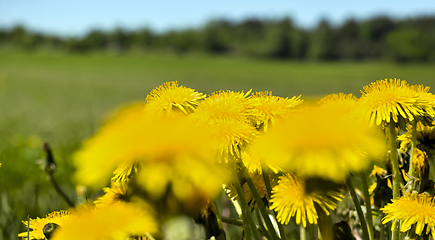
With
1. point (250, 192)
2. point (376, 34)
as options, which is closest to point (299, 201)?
point (250, 192)

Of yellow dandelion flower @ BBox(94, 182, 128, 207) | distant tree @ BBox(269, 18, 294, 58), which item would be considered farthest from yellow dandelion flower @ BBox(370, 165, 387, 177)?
distant tree @ BBox(269, 18, 294, 58)

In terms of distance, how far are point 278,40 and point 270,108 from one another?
46784 millimetres

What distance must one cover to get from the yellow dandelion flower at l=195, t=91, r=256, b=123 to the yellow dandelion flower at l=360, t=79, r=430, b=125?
213 millimetres

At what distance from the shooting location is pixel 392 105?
0.64 meters

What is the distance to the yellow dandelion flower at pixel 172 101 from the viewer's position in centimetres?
65

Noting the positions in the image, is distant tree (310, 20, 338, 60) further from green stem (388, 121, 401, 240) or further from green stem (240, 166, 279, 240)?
green stem (240, 166, 279, 240)

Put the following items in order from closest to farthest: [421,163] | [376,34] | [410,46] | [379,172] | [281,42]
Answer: [421,163] → [379,172] → [410,46] → [376,34] → [281,42]

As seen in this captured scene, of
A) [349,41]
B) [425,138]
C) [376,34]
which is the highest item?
[376,34]

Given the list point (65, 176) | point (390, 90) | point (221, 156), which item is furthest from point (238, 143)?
point (65, 176)

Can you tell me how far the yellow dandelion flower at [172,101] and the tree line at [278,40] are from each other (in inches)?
1671

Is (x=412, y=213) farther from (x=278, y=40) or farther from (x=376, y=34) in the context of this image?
(x=376, y=34)

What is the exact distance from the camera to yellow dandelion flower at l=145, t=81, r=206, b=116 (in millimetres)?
645

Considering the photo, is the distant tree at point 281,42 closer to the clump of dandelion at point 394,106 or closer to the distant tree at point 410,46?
the distant tree at point 410,46

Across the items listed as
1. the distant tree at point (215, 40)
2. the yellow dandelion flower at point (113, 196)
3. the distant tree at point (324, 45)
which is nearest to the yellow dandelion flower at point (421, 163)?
the yellow dandelion flower at point (113, 196)
